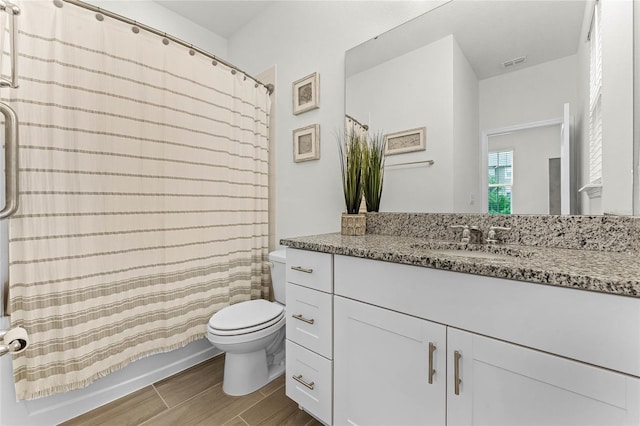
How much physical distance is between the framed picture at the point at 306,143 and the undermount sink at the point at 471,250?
981mm

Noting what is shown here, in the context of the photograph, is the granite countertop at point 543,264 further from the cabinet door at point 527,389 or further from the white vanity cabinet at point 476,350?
the cabinet door at point 527,389


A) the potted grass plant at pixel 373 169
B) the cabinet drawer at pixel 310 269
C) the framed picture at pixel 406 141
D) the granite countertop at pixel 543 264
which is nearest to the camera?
the granite countertop at pixel 543 264

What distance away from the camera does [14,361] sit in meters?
1.23

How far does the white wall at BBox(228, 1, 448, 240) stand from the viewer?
1.67m

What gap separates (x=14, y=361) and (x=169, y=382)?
0.75 m

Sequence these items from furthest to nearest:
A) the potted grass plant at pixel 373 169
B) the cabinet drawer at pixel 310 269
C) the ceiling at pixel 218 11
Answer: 1. the ceiling at pixel 218 11
2. the potted grass plant at pixel 373 169
3. the cabinet drawer at pixel 310 269

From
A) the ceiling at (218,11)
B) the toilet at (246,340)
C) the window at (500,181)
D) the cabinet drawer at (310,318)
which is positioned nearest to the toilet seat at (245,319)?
the toilet at (246,340)

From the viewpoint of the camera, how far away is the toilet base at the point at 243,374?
1.59m

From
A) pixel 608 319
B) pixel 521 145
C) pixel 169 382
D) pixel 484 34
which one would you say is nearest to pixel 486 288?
pixel 608 319

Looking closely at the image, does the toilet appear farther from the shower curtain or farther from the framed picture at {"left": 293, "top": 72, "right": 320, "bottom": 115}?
the framed picture at {"left": 293, "top": 72, "right": 320, "bottom": 115}

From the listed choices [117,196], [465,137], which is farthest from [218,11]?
[465,137]

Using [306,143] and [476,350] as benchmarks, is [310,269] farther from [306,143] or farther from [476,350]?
[306,143]

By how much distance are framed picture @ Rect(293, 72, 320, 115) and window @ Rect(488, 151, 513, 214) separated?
3.67 ft

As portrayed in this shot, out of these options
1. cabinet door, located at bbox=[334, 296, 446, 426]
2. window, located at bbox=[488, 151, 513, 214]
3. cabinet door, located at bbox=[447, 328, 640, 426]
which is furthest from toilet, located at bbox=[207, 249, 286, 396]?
window, located at bbox=[488, 151, 513, 214]
